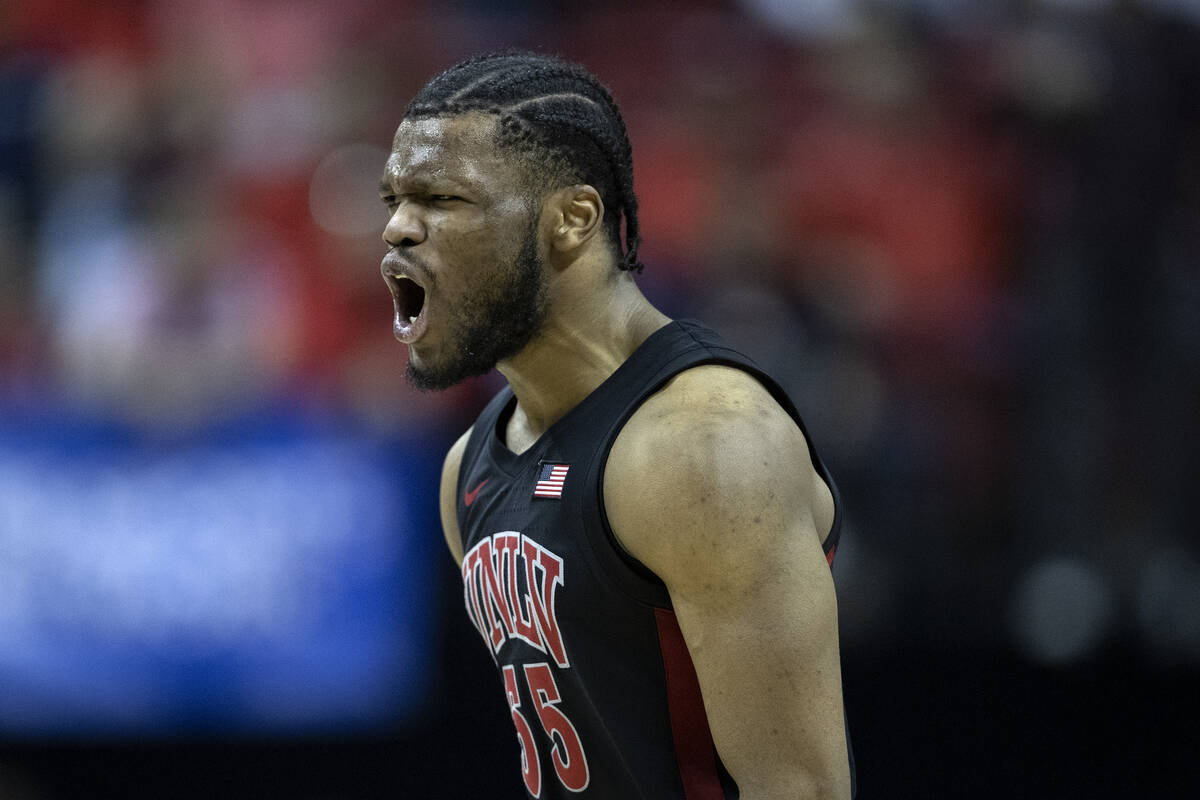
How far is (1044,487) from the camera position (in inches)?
199

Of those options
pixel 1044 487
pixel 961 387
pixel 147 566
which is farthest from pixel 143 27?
pixel 1044 487

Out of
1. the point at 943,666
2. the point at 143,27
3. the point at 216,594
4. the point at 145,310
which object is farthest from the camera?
the point at 143,27

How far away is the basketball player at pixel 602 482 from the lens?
83.7 inches

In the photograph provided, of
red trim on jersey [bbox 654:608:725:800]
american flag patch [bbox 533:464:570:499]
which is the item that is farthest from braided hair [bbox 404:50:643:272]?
red trim on jersey [bbox 654:608:725:800]

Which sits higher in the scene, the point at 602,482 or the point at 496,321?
the point at 496,321

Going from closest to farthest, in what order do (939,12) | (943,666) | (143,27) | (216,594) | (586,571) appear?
(586,571)
(943,666)
(216,594)
(939,12)
(143,27)

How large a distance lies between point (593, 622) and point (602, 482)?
0.25 m

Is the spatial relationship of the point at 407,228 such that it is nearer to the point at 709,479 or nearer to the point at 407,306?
the point at 407,306

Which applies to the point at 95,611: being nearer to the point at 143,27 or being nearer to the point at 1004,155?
the point at 143,27

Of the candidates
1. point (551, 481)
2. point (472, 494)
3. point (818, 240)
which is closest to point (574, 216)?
point (551, 481)

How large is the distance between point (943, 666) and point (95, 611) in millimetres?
3203

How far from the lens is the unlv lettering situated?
2402 mm

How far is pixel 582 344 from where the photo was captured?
2.61 m

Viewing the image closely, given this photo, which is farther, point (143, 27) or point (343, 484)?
point (143, 27)
